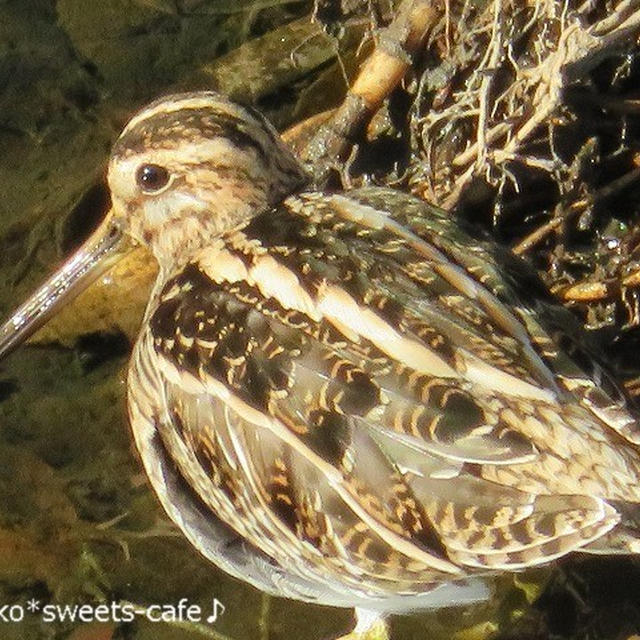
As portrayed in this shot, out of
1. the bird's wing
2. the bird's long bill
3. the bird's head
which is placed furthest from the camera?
the bird's long bill

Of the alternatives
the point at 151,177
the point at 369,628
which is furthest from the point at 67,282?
the point at 369,628

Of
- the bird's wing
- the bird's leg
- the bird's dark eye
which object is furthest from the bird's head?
the bird's leg

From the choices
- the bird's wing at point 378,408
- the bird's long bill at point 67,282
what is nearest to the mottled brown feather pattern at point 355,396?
the bird's wing at point 378,408

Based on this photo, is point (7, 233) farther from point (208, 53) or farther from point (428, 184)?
point (428, 184)

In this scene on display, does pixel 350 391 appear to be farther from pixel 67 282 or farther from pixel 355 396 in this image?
pixel 67 282

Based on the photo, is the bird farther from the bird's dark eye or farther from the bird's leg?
the bird's leg

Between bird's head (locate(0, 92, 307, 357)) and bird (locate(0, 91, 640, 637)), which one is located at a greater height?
bird's head (locate(0, 92, 307, 357))

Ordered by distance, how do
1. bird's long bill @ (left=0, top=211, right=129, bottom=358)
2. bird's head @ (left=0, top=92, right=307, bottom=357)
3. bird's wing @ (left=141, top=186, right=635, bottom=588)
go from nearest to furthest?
bird's wing @ (left=141, top=186, right=635, bottom=588) → bird's head @ (left=0, top=92, right=307, bottom=357) → bird's long bill @ (left=0, top=211, right=129, bottom=358)
